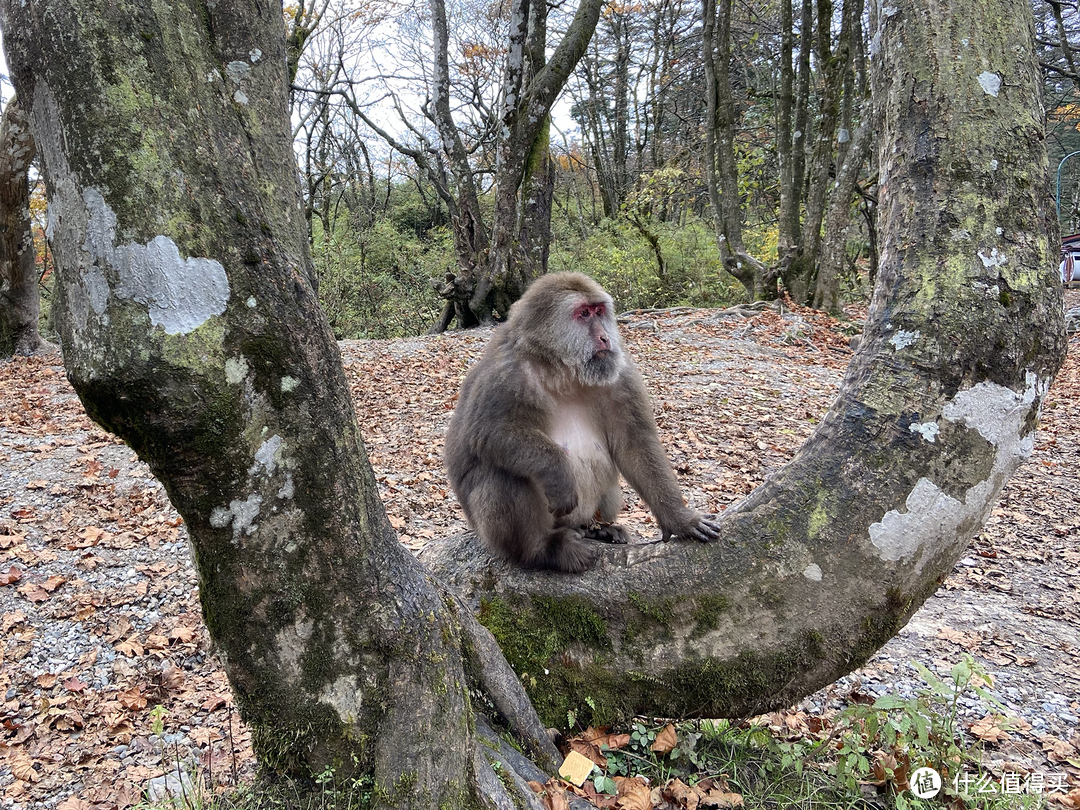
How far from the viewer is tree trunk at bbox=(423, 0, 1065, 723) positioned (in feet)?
7.86

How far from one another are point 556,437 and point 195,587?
8.30ft

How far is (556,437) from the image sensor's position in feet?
12.1

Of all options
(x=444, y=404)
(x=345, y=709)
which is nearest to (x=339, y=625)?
(x=345, y=709)

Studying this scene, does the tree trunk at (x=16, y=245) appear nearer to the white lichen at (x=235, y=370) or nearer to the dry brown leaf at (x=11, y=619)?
the dry brown leaf at (x=11, y=619)

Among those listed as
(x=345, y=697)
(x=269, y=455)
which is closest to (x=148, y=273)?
(x=269, y=455)

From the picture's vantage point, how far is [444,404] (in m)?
8.24

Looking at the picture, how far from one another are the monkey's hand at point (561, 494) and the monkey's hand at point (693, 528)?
44 centimetres

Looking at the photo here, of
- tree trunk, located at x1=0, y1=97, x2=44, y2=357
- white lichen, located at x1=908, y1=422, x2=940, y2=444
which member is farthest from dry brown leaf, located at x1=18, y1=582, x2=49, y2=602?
tree trunk, located at x1=0, y1=97, x2=44, y2=357

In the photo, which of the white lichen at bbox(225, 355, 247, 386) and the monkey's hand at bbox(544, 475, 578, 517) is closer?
the white lichen at bbox(225, 355, 247, 386)

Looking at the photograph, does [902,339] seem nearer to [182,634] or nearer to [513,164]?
[182,634]

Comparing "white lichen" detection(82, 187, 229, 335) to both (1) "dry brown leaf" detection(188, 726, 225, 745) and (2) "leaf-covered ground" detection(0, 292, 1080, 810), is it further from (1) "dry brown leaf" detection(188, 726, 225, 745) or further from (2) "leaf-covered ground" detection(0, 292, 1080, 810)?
(1) "dry brown leaf" detection(188, 726, 225, 745)

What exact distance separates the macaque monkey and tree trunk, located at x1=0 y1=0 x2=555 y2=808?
3.15 ft

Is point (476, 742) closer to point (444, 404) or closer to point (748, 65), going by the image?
point (444, 404)

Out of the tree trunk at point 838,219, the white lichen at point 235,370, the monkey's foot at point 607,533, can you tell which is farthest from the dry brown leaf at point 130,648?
the tree trunk at point 838,219
